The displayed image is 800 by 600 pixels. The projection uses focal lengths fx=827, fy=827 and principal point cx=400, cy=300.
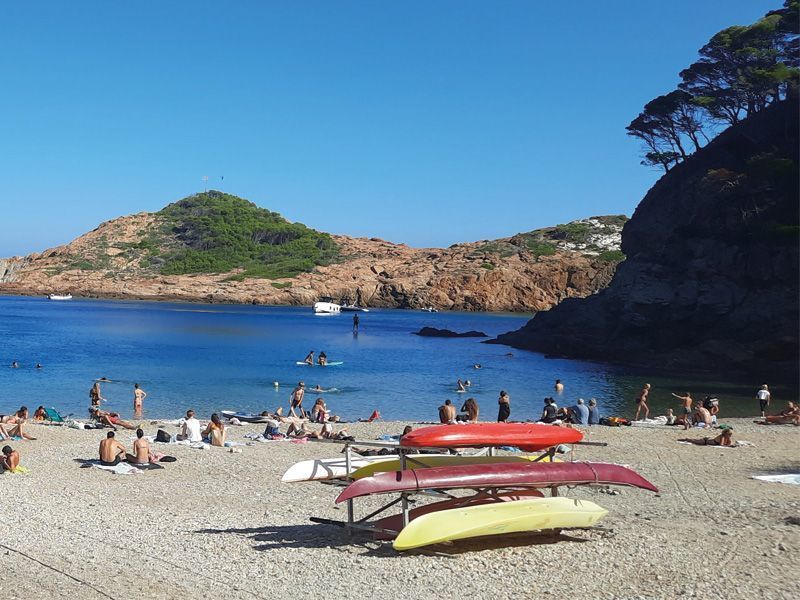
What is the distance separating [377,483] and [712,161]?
49815 mm

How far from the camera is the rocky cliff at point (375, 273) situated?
409 ft

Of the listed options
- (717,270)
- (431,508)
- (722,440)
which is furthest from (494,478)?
(717,270)

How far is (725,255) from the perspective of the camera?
A: 48938mm

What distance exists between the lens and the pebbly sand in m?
9.33

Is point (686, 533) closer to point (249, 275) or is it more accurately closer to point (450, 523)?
point (450, 523)

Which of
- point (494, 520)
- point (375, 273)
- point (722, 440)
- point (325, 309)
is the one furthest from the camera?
point (375, 273)

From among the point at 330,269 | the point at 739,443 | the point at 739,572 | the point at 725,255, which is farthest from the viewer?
the point at 330,269

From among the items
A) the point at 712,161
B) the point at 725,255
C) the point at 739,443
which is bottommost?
the point at 739,443

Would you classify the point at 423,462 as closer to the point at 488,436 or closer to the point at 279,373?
the point at 488,436

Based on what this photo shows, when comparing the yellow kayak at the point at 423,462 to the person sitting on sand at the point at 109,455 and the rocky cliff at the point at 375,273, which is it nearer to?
the person sitting on sand at the point at 109,455

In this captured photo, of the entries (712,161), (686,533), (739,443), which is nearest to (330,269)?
(712,161)

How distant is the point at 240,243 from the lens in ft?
551

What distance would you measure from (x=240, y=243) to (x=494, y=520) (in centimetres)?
16177

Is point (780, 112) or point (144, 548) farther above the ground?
point (780, 112)
